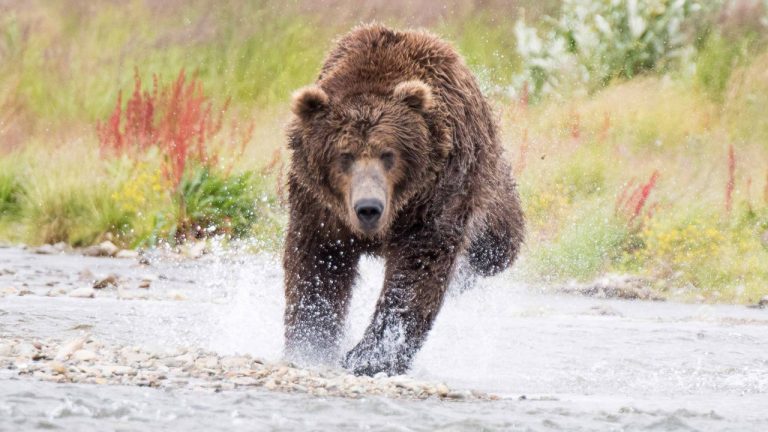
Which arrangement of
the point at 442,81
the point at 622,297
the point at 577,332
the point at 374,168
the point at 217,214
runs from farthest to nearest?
the point at 217,214
the point at 622,297
the point at 577,332
the point at 442,81
the point at 374,168

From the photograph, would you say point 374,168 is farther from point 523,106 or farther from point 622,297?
point 523,106

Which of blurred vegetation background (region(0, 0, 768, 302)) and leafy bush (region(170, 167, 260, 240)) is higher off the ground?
blurred vegetation background (region(0, 0, 768, 302))

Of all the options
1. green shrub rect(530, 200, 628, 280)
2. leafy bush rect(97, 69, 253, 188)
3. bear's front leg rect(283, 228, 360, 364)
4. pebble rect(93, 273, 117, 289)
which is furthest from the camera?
leafy bush rect(97, 69, 253, 188)

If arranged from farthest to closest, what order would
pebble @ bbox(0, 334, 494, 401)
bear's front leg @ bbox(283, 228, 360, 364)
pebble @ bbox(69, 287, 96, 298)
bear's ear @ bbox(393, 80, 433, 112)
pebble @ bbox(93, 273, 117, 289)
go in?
pebble @ bbox(93, 273, 117, 289), pebble @ bbox(69, 287, 96, 298), bear's front leg @ bbox(283, 228, 360, 364), bear's ear @ bbox(393, 80, 433, 112), pebble @ bbox(0, 334, 494, 401)

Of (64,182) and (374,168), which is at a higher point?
(374,168)

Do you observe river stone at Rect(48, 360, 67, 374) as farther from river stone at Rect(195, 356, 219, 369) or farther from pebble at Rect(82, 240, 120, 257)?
pebble at Rect(82, 240, 120, 257)

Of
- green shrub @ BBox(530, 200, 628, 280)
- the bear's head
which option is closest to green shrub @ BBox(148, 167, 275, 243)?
green shrub @ BBox(530, 200, 628, 280)

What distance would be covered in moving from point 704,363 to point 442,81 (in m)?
2.10

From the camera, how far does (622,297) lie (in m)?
10.2

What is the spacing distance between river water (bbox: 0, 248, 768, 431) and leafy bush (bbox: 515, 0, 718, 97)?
513 centimetres

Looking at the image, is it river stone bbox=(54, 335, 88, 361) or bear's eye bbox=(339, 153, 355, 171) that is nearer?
river stone bbox=(54, 335, 88, 361)

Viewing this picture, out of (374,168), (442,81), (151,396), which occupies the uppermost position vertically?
(442,81)

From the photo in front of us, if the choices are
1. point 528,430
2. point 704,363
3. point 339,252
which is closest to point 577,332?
point 704,363

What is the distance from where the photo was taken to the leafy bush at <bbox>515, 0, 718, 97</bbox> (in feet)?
49.1
